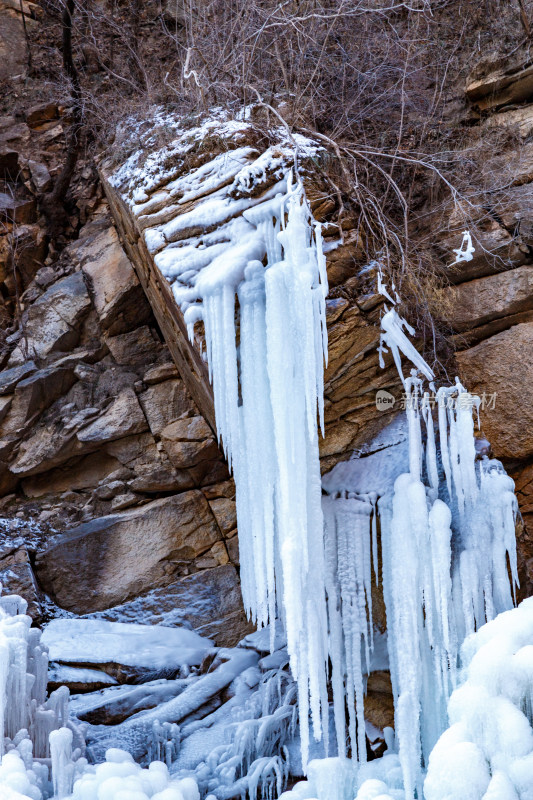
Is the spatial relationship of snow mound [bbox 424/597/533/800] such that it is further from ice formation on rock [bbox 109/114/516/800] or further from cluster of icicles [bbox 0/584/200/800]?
cluster of icicles [bbox 0/584/200/800]

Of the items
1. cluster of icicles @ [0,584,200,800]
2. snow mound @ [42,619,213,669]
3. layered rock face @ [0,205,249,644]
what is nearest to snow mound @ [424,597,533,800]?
cluster of icicles @ [0,584,200,800]

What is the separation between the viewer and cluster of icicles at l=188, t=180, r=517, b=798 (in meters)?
4.21

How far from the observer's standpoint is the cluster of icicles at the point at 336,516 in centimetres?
421

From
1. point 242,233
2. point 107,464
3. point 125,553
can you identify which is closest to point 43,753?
point 125,553

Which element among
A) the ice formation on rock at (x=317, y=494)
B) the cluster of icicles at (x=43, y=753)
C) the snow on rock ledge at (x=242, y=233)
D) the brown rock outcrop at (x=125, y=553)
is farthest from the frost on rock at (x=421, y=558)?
the brown rock outcrop at (x=125, y=553)

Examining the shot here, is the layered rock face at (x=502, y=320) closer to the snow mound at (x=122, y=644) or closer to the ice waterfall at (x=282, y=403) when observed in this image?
the ice waterfall at (x=282, y=403)

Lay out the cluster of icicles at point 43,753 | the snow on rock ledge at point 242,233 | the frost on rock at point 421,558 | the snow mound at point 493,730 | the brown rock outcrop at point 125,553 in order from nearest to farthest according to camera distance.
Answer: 1. the snow mound at point 493,730
2. the cluster of icicles at point 43,753
3. the frost on rock at point 421,558
4. the snow on rock ledge at point 242,233
5. the brown rock outcrop at point 125,553

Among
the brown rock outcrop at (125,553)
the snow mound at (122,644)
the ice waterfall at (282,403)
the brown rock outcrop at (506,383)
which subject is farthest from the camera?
the brown rock outcrop at (125,553)

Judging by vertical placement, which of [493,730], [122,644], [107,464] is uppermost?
[107,464]

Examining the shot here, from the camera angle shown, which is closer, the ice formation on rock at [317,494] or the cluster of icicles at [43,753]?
the cluster of icicles at [43,753]

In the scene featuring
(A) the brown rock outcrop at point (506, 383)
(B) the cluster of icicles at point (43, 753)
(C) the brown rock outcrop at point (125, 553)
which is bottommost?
(B) the cluster of icicles at point (43, 753)

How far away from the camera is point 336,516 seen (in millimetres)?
4812

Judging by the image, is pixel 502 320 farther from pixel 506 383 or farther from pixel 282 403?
pixel 282 403

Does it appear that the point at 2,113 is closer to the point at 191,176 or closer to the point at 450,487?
the point at 191,176
